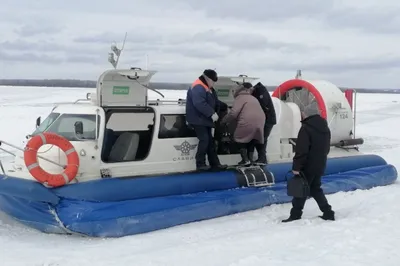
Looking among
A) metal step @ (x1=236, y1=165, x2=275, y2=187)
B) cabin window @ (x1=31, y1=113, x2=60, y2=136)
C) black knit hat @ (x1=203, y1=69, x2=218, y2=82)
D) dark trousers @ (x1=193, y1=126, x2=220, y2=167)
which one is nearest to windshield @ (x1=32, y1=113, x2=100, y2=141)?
cabin window @ (x1=31, y1=113, x2=60, y2=136)

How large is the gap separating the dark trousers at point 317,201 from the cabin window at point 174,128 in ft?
6.26

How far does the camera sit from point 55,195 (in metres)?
5.57

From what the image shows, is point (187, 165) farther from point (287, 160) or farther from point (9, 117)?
point (9, 117)

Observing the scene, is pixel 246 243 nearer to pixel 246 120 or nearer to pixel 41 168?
pixel 41 168

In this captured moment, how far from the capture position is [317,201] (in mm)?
5746

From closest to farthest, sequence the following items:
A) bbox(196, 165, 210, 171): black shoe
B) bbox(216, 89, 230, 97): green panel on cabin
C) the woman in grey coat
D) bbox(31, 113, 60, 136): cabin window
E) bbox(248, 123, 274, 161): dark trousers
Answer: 1. bbox(31, 113, 60, 136): cabin window
2. bbox(196, 165, 210, 171): black shoe
3. the woman in grey coat
4. bbox(248, 123, 274, 161): dark trousers
5. bbox(216, 89, 230, 97): green panel on cabin

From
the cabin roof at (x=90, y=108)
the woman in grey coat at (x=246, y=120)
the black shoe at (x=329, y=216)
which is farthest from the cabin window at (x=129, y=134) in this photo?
the black shoe at (x=329, y=216)

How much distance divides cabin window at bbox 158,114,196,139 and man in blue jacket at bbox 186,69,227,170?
0.26 metres

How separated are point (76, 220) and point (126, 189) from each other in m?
0.75

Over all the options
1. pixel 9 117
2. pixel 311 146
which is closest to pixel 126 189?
pixel 311 146

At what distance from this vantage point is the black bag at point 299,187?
5.59m

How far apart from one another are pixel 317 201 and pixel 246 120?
1.78 metres

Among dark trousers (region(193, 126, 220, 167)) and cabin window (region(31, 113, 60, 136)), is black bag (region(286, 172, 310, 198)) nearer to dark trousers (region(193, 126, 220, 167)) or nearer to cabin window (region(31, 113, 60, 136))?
dark trousers (region(193, 126, 220, 167))

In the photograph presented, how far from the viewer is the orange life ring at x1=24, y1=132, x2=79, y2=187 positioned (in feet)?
18.3
